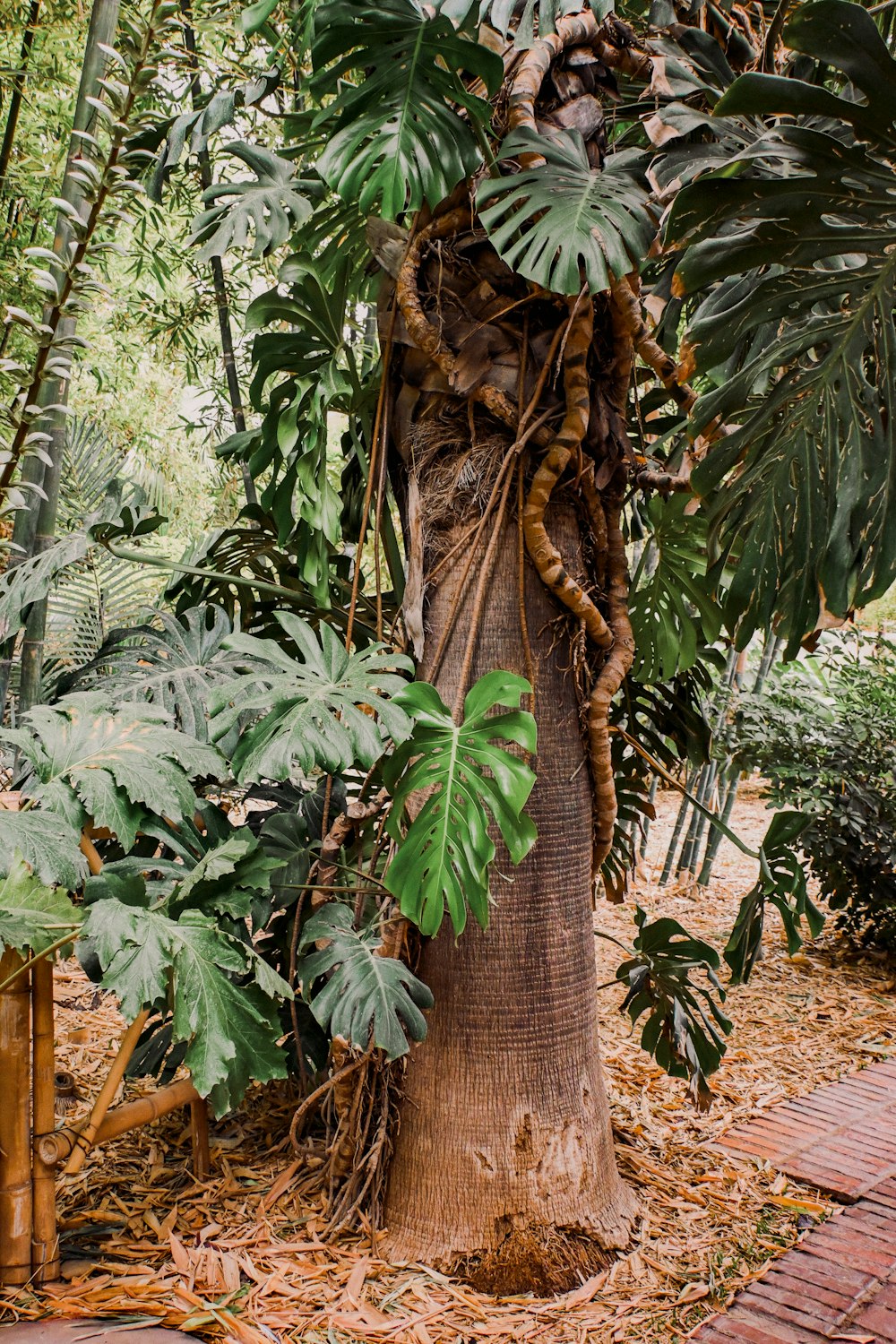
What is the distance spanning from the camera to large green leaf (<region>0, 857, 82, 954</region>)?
1.55 meters

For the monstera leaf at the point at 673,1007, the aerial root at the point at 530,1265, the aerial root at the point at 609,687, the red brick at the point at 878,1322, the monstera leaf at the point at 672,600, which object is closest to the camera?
the red brick at the point at 878,1322

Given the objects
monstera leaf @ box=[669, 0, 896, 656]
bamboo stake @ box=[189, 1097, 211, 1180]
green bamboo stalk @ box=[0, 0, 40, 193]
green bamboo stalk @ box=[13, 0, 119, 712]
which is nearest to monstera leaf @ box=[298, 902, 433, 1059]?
bamboo stake @ box=[189, 1097, 211, 1180]

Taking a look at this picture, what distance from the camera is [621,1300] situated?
184 centimetres

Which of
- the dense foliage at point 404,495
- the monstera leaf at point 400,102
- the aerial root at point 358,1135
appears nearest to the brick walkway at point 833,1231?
the dense foliage at point 404,495

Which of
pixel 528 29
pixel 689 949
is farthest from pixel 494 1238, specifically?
pixel 528 29

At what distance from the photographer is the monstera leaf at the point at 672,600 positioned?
8.01 ft

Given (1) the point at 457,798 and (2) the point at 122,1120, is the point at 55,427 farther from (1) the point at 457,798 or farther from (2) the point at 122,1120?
(2) the point at 122,1120

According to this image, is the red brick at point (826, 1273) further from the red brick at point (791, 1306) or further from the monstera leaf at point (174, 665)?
the monstera leaf at point (174, 665)

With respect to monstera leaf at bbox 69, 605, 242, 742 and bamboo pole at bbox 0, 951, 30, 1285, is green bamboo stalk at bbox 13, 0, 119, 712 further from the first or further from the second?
bamboo pole at bbox 0, 951, 30, 1285

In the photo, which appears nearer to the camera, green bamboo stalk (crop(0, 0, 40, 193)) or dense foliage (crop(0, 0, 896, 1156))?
dense foliage (crop(0, 0, 896, 1156))

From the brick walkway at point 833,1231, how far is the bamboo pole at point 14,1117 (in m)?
1.12

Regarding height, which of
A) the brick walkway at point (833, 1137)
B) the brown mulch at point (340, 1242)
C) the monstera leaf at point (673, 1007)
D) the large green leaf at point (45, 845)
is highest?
the large green leaf at point (45, 845)

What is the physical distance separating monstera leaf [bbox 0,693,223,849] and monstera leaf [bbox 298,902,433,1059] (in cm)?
37

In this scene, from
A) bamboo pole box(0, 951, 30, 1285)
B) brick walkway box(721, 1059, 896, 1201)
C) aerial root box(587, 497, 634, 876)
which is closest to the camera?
bamboo pole box(0, 951, 30, 1285)
